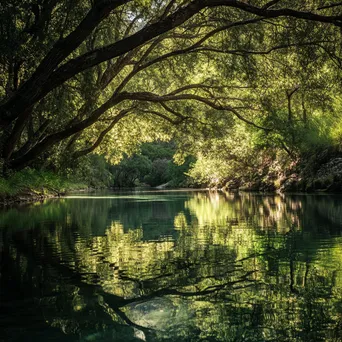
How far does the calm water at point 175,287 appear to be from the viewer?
4.39 metres

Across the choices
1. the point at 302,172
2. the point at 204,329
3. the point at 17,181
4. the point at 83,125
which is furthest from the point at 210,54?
the point at 302,172

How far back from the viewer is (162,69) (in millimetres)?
19625

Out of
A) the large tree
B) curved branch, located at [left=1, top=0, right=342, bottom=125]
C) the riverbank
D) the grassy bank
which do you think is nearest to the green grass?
the grassy bank

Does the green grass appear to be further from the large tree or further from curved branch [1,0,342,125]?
curved branch [1,0,342,125]

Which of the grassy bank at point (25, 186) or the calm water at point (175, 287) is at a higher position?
the grassy bank at point (25, 186)

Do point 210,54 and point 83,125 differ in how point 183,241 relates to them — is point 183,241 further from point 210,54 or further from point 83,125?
point 210,54

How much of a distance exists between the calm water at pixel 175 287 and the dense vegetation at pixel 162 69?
3.90m

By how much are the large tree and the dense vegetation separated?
0.04 metres

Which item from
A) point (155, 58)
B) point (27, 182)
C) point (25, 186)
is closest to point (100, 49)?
point (155, 58)

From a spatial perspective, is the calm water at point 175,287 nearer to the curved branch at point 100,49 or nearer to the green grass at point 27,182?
the curved branch at point 100,49

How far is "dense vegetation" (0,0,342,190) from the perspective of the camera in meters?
9.23

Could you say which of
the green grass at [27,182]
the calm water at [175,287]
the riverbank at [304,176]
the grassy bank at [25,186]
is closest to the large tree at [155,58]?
the green grass at [27,182]

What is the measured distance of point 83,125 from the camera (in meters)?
16.5

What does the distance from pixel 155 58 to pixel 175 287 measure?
13.0 meters
